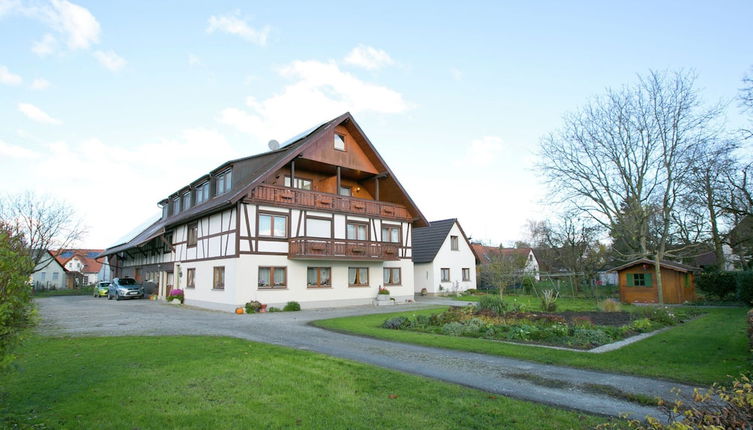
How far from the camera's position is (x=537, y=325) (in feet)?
46.7

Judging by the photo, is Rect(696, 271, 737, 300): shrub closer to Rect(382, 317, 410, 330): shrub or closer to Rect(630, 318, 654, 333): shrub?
Rect(630, 318, 654, 333): shrub

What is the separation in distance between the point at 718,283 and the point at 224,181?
1326 inches

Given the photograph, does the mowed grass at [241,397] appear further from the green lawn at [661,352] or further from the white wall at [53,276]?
the white wall at [53,276]

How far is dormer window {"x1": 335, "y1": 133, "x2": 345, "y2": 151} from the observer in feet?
89.8

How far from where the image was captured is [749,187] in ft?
85.9

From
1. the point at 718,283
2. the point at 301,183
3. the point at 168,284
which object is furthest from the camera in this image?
the point at 168,284

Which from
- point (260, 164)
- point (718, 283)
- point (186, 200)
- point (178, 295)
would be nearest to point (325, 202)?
point (260, 164)

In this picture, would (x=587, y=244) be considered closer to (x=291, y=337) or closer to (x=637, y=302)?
(x=637, y=302)

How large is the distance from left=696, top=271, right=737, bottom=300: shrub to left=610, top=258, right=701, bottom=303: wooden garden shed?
0.66 metres

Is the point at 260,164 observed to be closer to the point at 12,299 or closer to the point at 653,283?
the point at 12,299

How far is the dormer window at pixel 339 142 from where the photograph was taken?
27.4 meters

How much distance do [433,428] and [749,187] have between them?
30.6 metres

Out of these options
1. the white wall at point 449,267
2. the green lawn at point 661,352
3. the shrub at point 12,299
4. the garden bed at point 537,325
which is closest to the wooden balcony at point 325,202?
the white wall at point 449,267

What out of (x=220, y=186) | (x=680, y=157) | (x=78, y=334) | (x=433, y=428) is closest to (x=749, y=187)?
(x=680, y=157)
